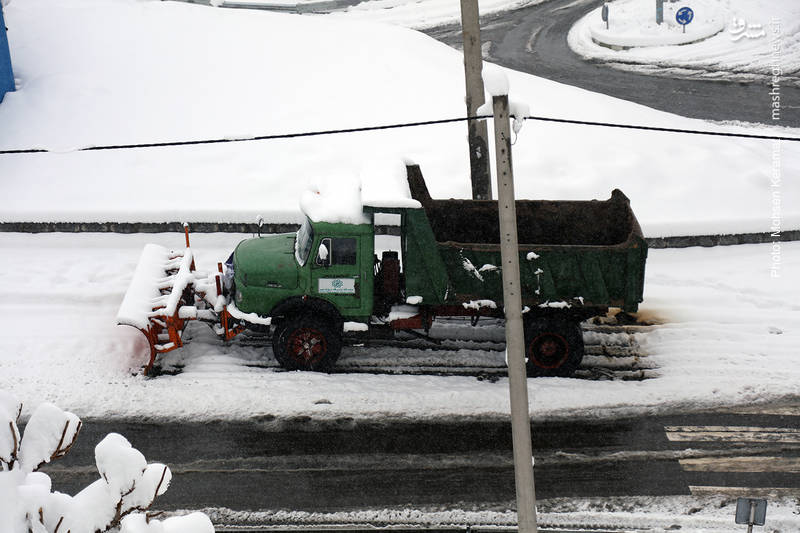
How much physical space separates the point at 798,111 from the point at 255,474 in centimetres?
1802

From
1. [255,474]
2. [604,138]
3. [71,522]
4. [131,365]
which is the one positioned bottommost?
[255,474]

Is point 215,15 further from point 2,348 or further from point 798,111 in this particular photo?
point 798,111

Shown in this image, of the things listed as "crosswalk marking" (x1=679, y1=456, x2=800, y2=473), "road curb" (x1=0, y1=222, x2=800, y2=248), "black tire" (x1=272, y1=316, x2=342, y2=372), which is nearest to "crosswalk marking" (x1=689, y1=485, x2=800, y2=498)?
"crosswalk marking" (x1=679, y1=456, x2=800, y2=473)

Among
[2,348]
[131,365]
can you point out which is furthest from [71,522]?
[2,348]

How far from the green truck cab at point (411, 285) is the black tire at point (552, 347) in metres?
0.01

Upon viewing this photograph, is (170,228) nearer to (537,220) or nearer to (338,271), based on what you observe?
(338,271)

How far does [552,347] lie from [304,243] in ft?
12.2

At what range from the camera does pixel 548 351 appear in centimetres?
1131

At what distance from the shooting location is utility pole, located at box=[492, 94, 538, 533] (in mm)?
6316

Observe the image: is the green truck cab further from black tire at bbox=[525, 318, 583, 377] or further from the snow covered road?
the snow covered road

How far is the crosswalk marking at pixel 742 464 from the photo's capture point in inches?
378

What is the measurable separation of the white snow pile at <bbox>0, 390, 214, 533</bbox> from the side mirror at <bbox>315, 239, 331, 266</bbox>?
265 inches

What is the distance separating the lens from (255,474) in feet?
31.3

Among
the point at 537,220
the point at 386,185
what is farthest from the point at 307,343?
the point at 537,220
